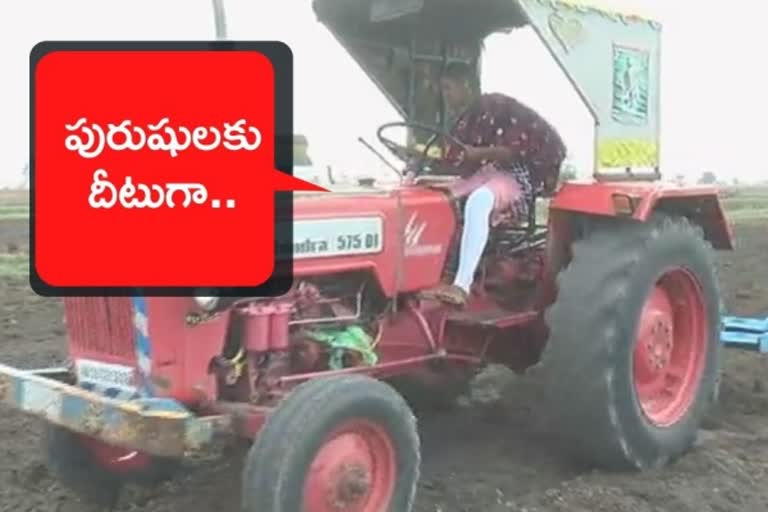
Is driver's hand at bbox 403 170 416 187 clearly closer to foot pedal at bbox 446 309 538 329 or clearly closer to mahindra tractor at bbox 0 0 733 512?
mahindra tractor at bbox 0 0 733 512

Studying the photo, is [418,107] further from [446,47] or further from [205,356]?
[205,356]

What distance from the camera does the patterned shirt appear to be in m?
6.21

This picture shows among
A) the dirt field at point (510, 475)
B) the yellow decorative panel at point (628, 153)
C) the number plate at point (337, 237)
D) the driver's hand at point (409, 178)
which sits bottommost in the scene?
the dirt field at point (510, 475)

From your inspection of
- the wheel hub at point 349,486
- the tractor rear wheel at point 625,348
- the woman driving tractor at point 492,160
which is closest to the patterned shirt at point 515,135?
the woman driving tractor at point 492,160

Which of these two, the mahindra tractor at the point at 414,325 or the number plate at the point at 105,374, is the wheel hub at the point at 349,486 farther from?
the number plate at the point at 105,374

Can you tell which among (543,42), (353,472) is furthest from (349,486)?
(543,42)

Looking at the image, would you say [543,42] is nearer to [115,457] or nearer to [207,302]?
[207,302]

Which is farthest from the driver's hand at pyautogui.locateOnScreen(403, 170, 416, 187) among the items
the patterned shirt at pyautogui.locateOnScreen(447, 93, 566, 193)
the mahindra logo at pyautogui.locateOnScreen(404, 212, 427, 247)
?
the mahindra logo at pyautogui.locateOnScreen(404, 212, 427, 247)

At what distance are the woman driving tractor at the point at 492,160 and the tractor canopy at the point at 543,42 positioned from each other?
0.16 m

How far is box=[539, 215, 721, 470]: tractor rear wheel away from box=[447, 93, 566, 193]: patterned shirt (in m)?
0.52

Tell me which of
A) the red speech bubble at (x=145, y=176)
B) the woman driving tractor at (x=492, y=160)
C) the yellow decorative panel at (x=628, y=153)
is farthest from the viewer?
the yellow decorative panel at (x=628, y=153)

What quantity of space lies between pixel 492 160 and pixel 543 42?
2.54 feet

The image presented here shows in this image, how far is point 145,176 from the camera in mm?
4711

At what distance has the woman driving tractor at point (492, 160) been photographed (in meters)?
→ 5.60
